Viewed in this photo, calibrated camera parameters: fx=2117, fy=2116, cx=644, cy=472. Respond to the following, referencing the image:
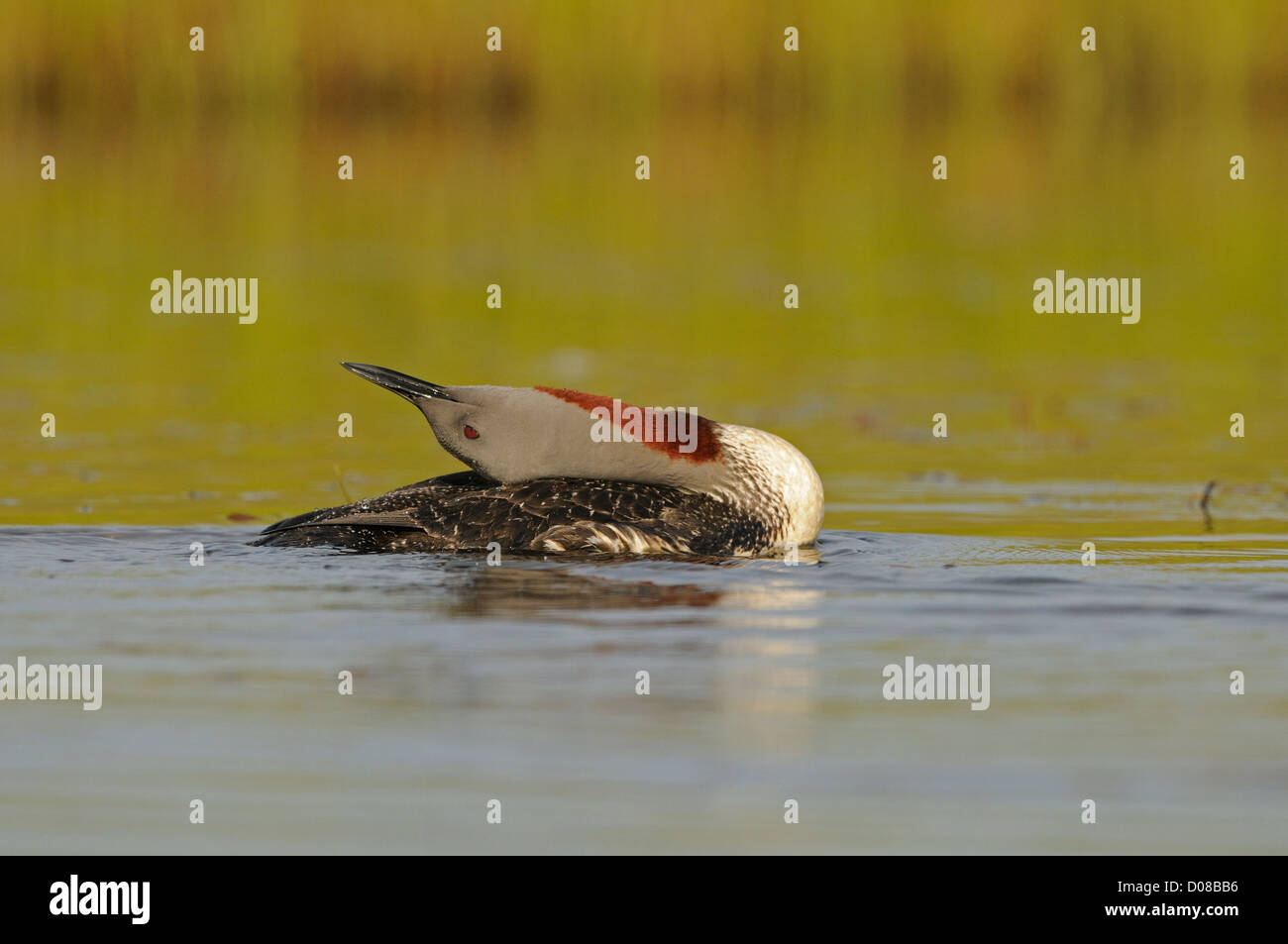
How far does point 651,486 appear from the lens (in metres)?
7.70

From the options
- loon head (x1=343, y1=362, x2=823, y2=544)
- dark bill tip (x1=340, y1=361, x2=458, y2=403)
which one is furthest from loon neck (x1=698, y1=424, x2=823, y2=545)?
dark bill tip (x1=340, y1=361, x2=458, y2=403)

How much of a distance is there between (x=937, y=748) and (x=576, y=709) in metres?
0.92

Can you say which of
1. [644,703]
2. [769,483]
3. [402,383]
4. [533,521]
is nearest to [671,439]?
[769,483]

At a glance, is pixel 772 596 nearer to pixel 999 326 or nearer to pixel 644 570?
pixel 644 570

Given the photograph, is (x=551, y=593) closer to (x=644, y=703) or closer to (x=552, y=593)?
(x=552, y=593)

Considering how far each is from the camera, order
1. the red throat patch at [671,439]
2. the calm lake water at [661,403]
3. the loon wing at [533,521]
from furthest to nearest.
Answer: the red throat patch at [671,439] → the loon wing at [533,521] → the calm lake water at [661,403]

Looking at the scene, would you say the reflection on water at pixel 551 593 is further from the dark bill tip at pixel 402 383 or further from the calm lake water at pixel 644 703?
the dark bill tip at pixel 402 383

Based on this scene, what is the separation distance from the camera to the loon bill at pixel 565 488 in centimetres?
743

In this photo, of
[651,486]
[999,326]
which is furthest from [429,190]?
[651,486]

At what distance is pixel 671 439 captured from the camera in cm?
769

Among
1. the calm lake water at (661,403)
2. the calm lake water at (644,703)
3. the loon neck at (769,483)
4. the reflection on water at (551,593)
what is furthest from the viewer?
the loon neck at (769,483)

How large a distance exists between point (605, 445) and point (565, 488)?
234 mm

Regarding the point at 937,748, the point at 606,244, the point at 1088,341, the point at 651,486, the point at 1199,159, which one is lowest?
the point at 937,748

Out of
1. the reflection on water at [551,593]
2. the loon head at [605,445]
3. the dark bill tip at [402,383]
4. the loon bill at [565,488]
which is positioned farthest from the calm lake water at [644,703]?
the dark bill tip at [402,383]
